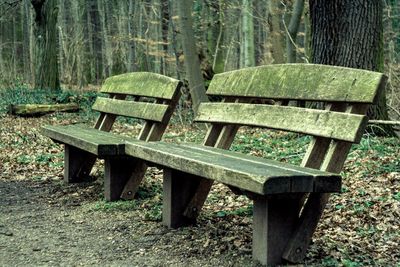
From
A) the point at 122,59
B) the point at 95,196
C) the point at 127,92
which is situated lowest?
the point at 122,59

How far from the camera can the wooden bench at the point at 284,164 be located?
334cm

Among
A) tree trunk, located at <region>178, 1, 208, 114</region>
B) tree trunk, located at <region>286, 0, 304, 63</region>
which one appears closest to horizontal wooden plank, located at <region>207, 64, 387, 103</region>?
tree trunk, located at <region>178, 1, 208, 114</region>

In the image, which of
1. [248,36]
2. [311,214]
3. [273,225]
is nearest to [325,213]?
[311,214]

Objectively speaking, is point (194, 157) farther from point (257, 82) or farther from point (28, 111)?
point (28, 111)

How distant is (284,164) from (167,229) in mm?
1273

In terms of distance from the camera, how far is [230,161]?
382 cm

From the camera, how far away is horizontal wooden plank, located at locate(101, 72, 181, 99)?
5367 mm

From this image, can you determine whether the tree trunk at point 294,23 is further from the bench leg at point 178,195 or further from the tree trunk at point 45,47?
the bench leg at point 178,195

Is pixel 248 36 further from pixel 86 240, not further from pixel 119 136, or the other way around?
pixel 86 240

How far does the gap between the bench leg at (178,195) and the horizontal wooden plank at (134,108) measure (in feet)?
2.72

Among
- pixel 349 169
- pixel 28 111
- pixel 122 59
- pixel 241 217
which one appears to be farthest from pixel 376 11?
pixel 122 59

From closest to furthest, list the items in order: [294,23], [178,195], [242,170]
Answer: [242,170]
[178,195]
[294,23]

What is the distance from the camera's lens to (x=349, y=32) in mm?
7508

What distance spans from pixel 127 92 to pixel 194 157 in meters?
2.55
